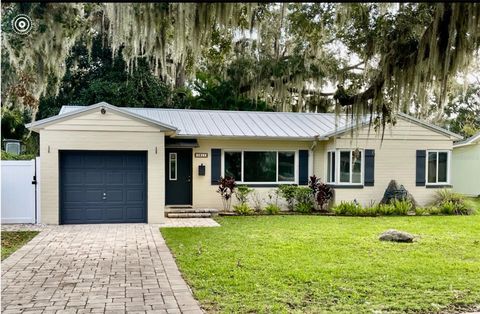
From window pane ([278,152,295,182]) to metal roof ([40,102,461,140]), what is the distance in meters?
0.81

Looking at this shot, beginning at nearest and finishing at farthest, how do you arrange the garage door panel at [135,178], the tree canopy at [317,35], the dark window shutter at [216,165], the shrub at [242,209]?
the tree canopy at [317,35] < the garage door panel at [135,178] < the shrub at [242,209] < the dark window shutter at [216,165]

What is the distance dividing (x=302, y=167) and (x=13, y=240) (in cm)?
913

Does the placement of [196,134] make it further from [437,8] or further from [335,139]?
[437,8]

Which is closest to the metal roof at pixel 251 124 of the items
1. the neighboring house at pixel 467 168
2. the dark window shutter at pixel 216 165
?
the dark window shutter at pixel 216 165

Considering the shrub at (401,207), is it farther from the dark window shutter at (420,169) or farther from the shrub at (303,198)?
the shrub at (303,198)

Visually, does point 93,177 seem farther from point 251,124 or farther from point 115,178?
point 251,124

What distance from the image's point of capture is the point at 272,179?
48.5 ft

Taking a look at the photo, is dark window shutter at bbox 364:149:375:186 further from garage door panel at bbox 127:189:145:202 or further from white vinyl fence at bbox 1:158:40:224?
white vinyl fence at bbox 1:158:40:224

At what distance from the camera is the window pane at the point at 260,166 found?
48.2 ft

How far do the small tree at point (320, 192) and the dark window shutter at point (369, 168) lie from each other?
135cm

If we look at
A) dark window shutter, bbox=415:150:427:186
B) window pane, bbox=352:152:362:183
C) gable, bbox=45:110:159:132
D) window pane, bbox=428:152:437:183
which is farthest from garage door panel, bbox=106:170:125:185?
window pane, bbox=428:152:437:183

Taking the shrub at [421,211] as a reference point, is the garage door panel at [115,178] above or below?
above

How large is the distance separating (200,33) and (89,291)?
11.7ft

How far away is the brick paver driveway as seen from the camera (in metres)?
4.94
